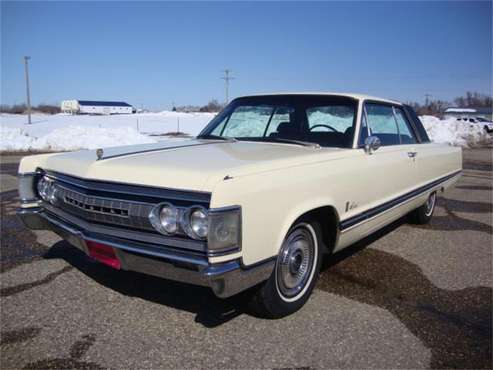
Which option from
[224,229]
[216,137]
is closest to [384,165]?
[216,137]

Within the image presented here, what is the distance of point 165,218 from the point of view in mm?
2506

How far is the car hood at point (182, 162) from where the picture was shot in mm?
2492

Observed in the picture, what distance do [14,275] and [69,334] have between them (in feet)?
4.42


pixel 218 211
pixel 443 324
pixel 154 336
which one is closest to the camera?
pixel 218 211

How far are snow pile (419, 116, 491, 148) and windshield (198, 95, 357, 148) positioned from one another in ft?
71.6

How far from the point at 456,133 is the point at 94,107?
7649 centimetres

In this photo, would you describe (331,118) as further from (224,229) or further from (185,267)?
(185,267)

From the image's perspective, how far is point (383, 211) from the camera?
4.14 metres

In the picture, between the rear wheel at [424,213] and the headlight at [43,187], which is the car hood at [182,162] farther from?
the rear wheel at [424,213]

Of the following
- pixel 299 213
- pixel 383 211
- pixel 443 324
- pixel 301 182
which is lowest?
pixel 443 324

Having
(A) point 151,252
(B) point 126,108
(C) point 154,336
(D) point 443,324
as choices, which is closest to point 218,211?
(A) point 151,252

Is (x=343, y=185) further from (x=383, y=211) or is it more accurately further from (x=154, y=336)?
(x=154, y=336)

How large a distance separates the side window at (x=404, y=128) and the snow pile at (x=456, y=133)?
800 inches

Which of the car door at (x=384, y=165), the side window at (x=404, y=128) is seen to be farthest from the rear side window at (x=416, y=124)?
the car door at (x=384, y=165)
